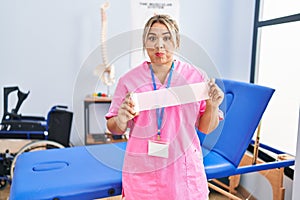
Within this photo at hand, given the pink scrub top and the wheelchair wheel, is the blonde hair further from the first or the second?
the wheelchair wheel

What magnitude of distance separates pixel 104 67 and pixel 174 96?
538 millimetres

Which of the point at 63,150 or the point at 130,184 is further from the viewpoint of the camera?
the point at 63,150

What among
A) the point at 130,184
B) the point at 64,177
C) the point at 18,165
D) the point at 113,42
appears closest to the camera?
the point at 130,184

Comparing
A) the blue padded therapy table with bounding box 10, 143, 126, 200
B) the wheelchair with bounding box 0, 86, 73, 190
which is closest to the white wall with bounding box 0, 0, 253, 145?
the wheelchair with bounding box 0, 86, 73, 190

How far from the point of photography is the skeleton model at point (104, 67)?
1108 millimetres

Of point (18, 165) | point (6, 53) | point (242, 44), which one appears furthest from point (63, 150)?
point (242, 44)

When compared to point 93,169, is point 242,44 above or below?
above

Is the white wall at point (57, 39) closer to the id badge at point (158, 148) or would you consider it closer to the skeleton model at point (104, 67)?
the skeleton model at point (104, 67)

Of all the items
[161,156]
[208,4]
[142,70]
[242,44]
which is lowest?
[161,156]

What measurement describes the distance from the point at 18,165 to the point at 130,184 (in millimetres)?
766

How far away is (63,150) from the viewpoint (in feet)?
5.21

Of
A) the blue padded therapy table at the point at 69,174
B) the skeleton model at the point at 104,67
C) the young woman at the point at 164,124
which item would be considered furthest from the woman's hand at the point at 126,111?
the blue padded therapy table at the point at 69,174

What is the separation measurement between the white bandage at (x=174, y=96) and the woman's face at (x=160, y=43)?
95 mm

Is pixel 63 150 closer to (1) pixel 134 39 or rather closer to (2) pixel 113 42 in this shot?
(2) pixel 113 42
